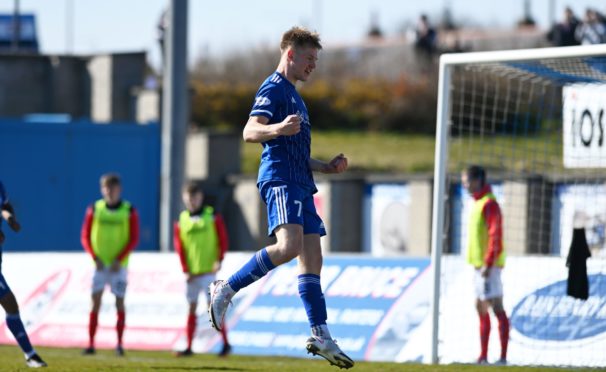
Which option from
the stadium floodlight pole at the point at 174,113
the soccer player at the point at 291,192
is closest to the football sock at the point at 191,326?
the stadium floodlight pole at the point at 174,113

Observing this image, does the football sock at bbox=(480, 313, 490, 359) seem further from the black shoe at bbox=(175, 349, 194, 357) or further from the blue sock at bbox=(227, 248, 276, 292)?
the blue sock at bbox=(227, 248, 276, 292)

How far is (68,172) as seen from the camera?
29469mm

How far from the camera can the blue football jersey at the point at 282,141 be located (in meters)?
9.16

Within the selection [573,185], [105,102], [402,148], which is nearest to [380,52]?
[402,148]

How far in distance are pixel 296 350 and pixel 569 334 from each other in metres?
3.74

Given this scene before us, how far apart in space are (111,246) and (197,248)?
3.41 ft

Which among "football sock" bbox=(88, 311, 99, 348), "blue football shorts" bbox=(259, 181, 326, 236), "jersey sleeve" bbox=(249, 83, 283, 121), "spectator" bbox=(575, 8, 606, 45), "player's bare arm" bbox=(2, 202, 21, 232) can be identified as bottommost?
"football sock" bbox=(88, 311, 99, 348)

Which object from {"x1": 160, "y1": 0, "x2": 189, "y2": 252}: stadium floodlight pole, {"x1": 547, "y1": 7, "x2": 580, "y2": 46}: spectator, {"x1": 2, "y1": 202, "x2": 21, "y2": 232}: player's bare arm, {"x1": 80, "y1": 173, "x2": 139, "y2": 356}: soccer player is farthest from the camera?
{"x1": 547, "y1": 7, "x2": 580, "y2": 46}: spectator

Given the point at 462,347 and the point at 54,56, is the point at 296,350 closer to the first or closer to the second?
the point at 462,347

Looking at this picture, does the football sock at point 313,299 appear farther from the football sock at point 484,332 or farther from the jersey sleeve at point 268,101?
the football sock at point 484,332

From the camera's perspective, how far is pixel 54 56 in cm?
3359

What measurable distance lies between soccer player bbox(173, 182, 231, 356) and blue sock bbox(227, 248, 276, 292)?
666cm

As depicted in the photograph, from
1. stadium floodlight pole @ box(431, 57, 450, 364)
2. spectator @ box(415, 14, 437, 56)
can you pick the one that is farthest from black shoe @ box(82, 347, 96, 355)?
spectator @ box(415, 14, 437, 56)

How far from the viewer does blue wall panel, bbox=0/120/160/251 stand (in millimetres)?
28969
